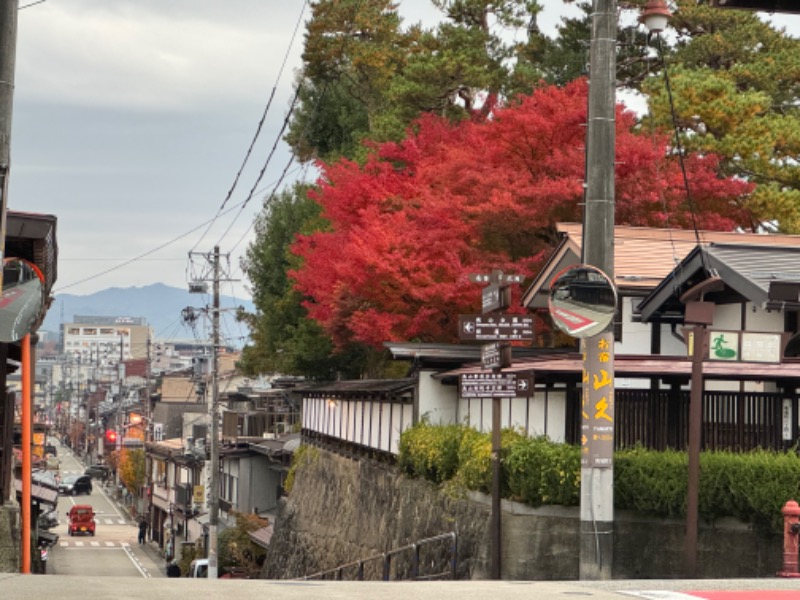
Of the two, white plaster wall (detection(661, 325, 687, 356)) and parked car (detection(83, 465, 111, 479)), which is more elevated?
white plaster wall (detection(661, 325, 687, 356))

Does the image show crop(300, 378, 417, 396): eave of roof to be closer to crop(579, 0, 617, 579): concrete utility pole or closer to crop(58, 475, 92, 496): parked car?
crop(579, 0, 617, 579): concrete utility pole

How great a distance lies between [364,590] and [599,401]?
5.91 m

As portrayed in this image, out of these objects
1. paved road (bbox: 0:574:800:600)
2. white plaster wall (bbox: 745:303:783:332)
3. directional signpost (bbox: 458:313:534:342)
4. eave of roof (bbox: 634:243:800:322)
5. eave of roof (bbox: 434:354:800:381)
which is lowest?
paved road (bbox: 0:574:800:600)

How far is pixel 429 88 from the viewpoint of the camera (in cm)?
4972

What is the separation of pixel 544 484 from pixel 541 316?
15.1m

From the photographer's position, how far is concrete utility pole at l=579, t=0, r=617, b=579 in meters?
16.8

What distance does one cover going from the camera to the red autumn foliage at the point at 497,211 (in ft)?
116

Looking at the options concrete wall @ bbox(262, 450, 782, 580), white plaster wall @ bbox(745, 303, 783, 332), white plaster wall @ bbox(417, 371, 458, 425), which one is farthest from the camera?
white plaster wall @ bbox(417, 371, 458, 425)

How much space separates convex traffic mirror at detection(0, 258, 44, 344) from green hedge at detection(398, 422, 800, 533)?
421 inches

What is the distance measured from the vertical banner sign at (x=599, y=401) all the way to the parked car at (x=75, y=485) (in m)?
98.5

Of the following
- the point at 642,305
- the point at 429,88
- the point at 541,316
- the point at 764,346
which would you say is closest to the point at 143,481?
the point at 429,88

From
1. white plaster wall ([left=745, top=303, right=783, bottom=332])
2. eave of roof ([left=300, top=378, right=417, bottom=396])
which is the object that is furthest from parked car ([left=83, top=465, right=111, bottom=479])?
white plaster wall ([left=745, top=303, right=783, bottom=332])

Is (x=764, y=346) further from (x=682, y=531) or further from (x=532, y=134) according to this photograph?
(x=532, y=134)

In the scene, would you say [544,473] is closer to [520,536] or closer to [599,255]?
[520,536]
